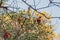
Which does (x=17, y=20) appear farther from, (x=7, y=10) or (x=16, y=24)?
(x=7, y=10)

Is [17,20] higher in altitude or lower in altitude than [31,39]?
higher

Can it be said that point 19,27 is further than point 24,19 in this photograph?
Yes

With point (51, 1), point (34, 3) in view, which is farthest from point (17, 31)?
point (51, 1)

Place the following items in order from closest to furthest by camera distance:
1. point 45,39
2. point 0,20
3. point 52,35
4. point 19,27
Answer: point 0,20
point 19,27
point 45,39
point 52,35

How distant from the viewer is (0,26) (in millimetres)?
2818

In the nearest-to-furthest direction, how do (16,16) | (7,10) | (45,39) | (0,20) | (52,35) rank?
(7,10) → (0,20) → (16,16) → (45,39) → (52,35)

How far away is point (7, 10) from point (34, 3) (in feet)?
1.16

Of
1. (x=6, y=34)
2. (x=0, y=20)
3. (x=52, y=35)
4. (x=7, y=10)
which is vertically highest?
(x=7, y=10)

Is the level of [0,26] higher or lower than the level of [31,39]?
higher

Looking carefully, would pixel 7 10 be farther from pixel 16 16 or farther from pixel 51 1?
pixel 16 16

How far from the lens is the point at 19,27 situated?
2791 mm

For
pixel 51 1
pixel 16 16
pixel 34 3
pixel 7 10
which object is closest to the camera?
pixel 51 1

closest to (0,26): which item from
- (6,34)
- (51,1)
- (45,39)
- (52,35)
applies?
(6,34)

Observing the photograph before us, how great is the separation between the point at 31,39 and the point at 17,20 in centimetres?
305
